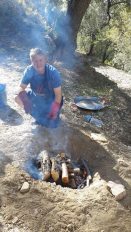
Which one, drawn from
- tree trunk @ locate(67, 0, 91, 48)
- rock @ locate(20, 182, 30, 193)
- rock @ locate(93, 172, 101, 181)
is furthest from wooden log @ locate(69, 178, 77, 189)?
tree trunk @ locate(67, 0, 91, 48)

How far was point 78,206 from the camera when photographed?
3.81 meters

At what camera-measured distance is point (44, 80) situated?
197 inches

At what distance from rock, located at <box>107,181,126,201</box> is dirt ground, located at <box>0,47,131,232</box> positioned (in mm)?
55

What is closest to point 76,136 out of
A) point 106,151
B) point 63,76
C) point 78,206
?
point 106,151

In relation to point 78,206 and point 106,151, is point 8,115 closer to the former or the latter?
point 106,151

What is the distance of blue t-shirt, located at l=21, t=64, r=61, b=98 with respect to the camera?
4829 mm

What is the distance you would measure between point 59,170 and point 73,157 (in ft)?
2.13

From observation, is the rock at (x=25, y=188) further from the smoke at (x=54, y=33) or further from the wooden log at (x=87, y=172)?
the smoke at (x=54, y=33)

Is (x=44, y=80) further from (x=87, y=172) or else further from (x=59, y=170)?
(x=87, y=172)

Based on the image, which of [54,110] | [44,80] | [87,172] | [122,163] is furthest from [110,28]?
[87,172]

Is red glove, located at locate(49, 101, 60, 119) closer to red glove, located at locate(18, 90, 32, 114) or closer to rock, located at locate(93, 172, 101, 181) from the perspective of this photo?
red glove, located at locate(18, 90, 32, 114)

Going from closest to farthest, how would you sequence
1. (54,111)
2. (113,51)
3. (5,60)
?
(54,111) → (5,60) → (113,51)

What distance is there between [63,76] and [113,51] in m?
15.8

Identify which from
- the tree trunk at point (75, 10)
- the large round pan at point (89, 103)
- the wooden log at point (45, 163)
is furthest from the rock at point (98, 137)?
the tree trunk at point (75, 10)
